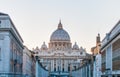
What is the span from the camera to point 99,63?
104 m

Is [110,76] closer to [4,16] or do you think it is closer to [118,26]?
[118,26]

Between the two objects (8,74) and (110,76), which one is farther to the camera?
(110,76)

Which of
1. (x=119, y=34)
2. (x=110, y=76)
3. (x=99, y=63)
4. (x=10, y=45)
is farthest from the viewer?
(x=99, y=63)

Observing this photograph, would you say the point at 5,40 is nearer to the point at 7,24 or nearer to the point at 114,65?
the point at 7,24

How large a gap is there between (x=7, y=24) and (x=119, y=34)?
14.0 meters

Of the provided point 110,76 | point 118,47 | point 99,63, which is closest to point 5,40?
point 118,47

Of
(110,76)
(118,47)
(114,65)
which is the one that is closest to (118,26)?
(118,47)

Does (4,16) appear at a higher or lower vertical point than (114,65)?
higher

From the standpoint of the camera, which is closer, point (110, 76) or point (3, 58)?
point (3, 58)

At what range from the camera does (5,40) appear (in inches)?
2451

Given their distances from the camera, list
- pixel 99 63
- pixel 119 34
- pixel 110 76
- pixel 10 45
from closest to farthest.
Answer: 1. pixel 119 34
2. pixel 10 45
3. pixel 110 76
4. pixel 99 63

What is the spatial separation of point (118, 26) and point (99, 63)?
4201 centimetres

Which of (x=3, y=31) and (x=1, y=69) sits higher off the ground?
(x=3, y=31)

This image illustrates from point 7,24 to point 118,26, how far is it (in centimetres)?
1380
